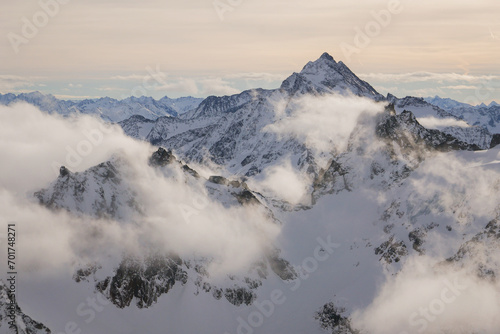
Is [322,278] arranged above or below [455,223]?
below

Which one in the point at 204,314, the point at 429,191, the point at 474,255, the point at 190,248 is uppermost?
the point at 429,191

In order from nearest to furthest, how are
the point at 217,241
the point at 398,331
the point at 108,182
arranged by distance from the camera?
1. the point at 398,331
2. the point at 108,182
3. the point at 217,241

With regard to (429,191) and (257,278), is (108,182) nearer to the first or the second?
(257,278)

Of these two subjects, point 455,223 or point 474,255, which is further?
point 455,223

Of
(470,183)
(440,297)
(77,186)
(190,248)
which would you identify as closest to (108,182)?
(77,186)

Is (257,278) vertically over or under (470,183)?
under

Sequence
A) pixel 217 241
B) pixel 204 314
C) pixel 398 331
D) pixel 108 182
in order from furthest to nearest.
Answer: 1. pixel 217 241
2. pixel 108 182
3. pixel 204 314
4. pixel 398 331

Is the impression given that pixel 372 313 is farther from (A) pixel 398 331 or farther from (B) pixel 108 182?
(B) pixel 108 182

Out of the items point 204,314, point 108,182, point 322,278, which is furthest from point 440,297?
point 108,182

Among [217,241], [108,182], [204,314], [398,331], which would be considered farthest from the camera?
[217,241]
